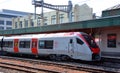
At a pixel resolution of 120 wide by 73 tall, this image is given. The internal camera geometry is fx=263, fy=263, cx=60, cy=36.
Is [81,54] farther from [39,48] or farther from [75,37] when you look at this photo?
[39,48]

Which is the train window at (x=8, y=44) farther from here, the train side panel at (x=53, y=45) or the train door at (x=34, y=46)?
the train side panel at (x=53, y=45)

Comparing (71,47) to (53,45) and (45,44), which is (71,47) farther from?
(45,44)

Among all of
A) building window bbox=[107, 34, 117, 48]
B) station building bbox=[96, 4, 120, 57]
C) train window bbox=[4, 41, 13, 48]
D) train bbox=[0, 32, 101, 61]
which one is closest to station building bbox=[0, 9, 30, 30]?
train window bbox=[4, 41, 13, 48]

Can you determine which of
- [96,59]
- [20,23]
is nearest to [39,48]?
[96,59]

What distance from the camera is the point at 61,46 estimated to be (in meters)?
23.1

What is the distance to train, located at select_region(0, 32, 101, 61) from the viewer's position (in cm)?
2133

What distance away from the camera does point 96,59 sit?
21.4 meters

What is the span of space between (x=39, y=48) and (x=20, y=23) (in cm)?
6564

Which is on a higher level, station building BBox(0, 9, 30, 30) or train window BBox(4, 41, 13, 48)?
station building BBox(0, 9, 30, 30)

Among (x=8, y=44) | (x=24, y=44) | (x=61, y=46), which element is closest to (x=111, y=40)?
(x=61, y=46)

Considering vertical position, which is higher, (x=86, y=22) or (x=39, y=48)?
(x=86, y=22)

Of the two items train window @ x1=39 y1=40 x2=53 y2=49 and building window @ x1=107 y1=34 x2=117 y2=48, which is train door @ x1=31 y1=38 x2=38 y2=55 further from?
building window @ x1=107 y1=34 x2=117 y2=48

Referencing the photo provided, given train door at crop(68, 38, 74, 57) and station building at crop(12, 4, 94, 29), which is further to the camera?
station building at crop(12, 4, 94, 29)

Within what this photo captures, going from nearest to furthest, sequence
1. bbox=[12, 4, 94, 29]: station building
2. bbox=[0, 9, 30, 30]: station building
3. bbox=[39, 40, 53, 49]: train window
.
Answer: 1. bbox=[39, 40, 53, 49]: train window
2. bbox=[12, 4, 94, 29]: station building
3. bbox=[0, 9, 30, 30]: station building
